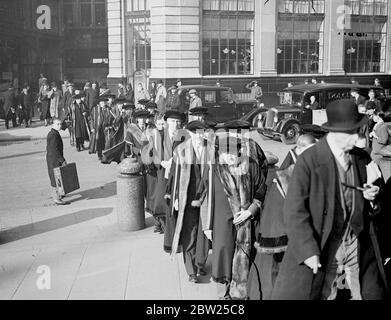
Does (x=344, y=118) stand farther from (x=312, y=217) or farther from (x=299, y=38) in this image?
(x=299, y=38)

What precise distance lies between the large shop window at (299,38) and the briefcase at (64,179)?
21226 millimetres

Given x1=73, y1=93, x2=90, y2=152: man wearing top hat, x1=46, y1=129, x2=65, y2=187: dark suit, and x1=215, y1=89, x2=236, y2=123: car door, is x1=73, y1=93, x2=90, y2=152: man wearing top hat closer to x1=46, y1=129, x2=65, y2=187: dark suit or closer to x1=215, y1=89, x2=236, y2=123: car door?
x1=215, y1=89, x2=236, y2=123: car door

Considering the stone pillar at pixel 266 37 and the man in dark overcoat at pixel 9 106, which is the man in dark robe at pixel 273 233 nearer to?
the man in dark overcoat at pixel 9 106

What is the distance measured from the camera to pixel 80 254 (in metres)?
7.88

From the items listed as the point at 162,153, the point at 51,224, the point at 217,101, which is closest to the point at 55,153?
the point at 51,224

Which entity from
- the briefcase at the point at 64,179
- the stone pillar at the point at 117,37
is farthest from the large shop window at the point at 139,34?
the briefcase at the point at 64,179

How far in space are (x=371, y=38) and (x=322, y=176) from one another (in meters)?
27.4

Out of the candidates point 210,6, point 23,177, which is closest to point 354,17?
point 210,6

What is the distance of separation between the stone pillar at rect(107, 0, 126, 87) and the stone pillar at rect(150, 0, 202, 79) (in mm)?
2977

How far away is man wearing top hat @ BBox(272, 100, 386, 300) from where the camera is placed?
453cm

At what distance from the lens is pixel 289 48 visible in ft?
99.9

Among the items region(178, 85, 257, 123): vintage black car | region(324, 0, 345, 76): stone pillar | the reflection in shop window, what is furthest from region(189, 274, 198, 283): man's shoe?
the reflection in shop window

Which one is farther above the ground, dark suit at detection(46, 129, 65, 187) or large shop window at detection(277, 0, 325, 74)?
large shop window at detection(277, 0, 325, 74)

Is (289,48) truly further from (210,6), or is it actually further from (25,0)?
(25,0)
